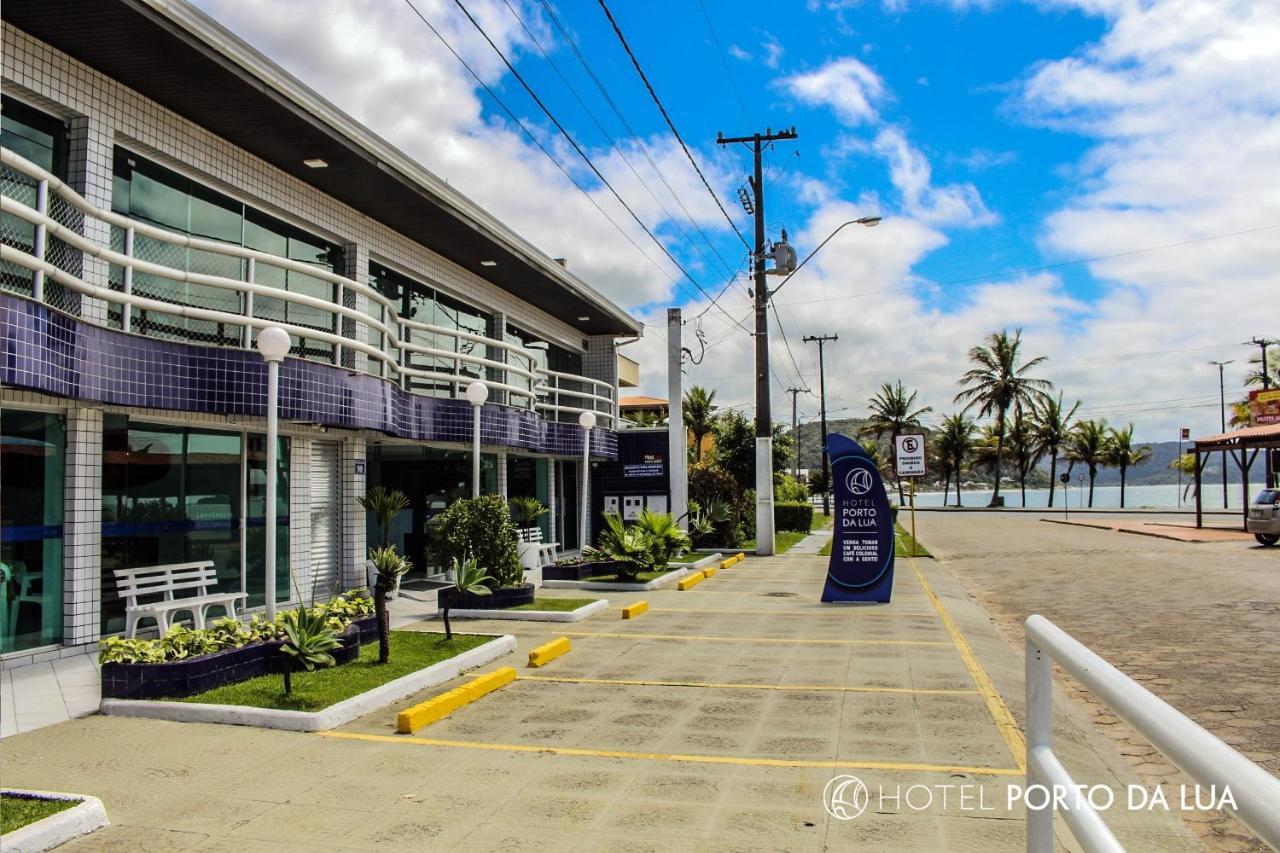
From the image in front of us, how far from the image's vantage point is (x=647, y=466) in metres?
26.8

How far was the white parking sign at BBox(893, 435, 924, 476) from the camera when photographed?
22.6m

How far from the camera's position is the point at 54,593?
33.0 ft

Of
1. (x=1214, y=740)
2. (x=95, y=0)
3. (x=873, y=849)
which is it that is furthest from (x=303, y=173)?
(x=1214, y=740)

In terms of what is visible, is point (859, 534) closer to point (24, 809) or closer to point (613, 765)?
point (613, 765)

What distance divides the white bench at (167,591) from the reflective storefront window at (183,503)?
0.69ft

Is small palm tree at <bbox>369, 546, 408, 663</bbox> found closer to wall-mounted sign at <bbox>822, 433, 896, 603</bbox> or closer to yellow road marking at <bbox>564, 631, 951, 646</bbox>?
yellow road marking at <bbox>564, 631, 951, 646</bbox>

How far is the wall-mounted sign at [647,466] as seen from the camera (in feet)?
87.8

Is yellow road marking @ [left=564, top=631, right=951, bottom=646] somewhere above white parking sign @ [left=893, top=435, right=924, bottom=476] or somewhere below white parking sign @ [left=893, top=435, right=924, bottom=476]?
below

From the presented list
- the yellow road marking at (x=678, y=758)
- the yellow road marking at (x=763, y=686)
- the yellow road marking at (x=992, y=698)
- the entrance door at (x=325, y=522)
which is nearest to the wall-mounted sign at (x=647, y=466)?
the entrance door at (x=325, y=522)

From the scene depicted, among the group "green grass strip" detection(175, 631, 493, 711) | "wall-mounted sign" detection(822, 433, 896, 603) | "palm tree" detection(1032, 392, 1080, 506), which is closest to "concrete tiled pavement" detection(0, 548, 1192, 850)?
"green grass strip" detection(175, 631, 493, 711)

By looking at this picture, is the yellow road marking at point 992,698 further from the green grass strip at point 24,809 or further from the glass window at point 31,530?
the glass window at point 31,530

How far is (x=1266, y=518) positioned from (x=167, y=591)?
92.4 feet

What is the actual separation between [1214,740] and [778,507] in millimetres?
37649

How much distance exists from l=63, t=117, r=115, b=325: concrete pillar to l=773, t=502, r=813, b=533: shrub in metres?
30.5
